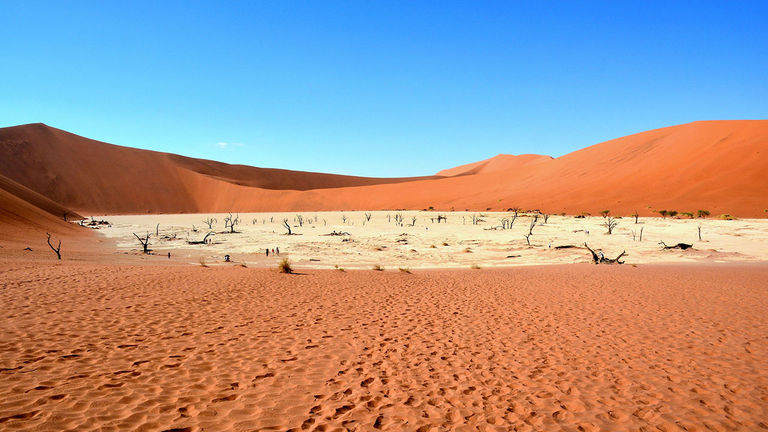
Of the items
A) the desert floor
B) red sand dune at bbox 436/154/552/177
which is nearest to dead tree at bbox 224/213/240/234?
the desert floor

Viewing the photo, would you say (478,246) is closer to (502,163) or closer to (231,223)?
(231,223)

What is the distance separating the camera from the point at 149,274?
39.9ft

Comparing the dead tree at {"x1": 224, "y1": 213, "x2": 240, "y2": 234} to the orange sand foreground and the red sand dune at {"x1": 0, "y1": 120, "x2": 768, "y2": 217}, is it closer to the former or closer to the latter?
the orange sand foreground

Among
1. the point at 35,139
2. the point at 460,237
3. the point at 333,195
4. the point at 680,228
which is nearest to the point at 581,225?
the point at 680,228

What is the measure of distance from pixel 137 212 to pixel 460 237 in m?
55.3

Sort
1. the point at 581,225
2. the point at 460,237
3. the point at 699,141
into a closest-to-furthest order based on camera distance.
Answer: the point at 460,237
the point at 581,225
the point at 699,141

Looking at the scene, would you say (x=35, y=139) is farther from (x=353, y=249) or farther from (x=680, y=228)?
(x=680, y=228)

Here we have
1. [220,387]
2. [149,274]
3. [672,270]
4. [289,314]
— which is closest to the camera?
[220,387]

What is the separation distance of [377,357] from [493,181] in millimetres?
74231

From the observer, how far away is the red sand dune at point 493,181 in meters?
42.0

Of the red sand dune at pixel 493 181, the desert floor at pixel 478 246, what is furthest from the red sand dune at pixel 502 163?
the desert floor at pixel 478 246

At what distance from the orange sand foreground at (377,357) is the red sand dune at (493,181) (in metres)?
34.9

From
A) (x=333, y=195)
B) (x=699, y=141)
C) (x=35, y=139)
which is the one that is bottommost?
(x=333, y=195)

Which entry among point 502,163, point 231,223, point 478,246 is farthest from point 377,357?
point 502,163
